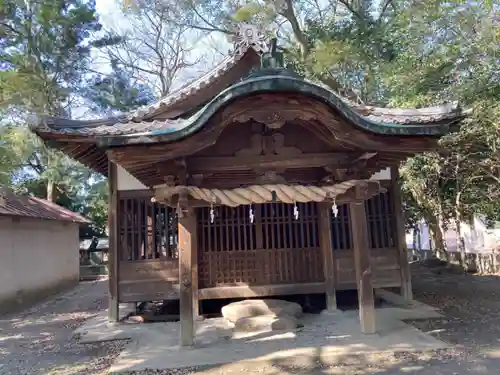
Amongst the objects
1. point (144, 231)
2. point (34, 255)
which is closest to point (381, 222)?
point (144, 231)

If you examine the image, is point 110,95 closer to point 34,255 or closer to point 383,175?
point 34,255

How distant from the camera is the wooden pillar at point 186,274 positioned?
20.6 ft

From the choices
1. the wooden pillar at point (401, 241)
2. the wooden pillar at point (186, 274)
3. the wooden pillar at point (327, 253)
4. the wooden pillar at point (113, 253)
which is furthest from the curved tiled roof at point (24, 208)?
the wooden pillar at point (401, 241)

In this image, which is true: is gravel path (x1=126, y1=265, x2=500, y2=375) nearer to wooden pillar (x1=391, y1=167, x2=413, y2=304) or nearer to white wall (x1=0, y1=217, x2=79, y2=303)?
wooden pillar (x1=391, y1=167, x2=413, y2=304)

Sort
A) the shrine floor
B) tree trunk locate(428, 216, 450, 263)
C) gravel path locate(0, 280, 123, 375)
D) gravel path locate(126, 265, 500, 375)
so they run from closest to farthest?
gravel path locate(126, 265, 500, 375) < the shrine floor < gravel path locate(0, 280, 123, 375) < tree trunk locate(428, 216, 450, 263)

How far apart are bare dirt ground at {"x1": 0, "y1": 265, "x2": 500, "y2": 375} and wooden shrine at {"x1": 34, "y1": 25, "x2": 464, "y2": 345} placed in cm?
114

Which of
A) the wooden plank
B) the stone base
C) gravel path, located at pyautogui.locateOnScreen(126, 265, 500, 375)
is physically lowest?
gravel path, located at pyautogui.locateOnScreen(126, 265, 500, 375)

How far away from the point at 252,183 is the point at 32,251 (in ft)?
32.9

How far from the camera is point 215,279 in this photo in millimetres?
8844

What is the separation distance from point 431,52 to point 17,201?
1391 cm

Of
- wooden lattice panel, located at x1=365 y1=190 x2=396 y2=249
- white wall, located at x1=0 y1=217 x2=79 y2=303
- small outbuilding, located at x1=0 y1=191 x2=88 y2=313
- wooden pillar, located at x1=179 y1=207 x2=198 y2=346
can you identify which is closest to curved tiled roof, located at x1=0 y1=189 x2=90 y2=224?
small outbuilding, located at x1=0 y1=191 x2=88 y2=313

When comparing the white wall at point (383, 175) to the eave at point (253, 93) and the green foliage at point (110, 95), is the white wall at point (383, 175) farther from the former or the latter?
the green foliage at point (110, 95)

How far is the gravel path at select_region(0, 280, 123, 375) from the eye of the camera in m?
6.17

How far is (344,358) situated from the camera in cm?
572
